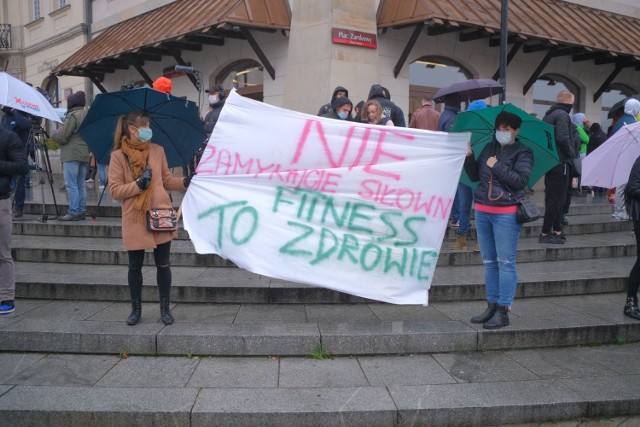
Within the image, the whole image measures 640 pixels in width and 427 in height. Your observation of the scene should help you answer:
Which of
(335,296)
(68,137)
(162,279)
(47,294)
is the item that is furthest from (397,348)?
(68,137)

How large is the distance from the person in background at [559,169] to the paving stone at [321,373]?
4468mm

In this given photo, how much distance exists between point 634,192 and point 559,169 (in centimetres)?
232

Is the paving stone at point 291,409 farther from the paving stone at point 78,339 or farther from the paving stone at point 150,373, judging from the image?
the paving stone at point 78,339

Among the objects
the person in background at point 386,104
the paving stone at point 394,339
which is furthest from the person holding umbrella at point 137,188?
the person in background at point 386,104

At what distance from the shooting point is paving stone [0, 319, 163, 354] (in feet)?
14.8

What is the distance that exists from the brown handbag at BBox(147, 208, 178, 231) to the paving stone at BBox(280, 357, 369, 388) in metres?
1.56

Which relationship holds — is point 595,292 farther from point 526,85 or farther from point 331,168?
point 526,85

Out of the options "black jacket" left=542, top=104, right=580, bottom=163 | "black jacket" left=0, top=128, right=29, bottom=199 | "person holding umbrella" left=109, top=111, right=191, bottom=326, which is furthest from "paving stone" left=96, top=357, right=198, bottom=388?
"black jacket" left=542, top=104, right=580, bottom=163

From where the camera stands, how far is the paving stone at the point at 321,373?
4.06 metres

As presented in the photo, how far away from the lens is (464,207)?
7113mm

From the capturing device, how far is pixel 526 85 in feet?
44.9

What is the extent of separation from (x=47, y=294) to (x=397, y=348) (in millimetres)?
3801

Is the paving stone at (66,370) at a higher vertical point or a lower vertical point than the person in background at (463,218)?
lower

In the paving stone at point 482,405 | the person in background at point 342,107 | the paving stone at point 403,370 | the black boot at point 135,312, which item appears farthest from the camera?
the person in background at point 342,107
